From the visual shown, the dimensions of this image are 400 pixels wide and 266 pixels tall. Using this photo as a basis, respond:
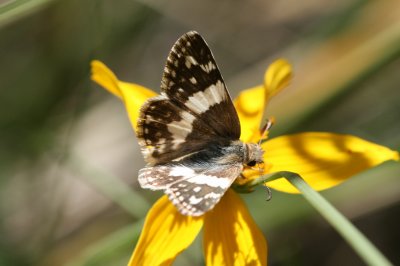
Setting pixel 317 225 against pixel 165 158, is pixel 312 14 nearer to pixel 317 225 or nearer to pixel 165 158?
pixel 317 225

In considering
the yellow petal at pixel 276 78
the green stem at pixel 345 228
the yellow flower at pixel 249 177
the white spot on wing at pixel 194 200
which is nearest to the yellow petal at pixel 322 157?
the yellow flower at pixel 249 177

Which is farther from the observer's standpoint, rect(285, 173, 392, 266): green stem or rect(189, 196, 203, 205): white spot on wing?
rect(189, 196, 203, 205): white spot on wing

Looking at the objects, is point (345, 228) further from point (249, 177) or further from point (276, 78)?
point (276, 78)

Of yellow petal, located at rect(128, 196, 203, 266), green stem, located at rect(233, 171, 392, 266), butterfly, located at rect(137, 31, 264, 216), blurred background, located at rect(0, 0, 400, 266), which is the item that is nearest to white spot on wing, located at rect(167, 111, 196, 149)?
butterfly, located at rect(137, 31, 264, 216)

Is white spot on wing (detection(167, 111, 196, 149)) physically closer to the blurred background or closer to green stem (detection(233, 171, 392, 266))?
green stem (detection(233, 171, 392, 266))

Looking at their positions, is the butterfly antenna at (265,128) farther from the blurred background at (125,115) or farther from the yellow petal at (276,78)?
the blurred background at (125,115)
